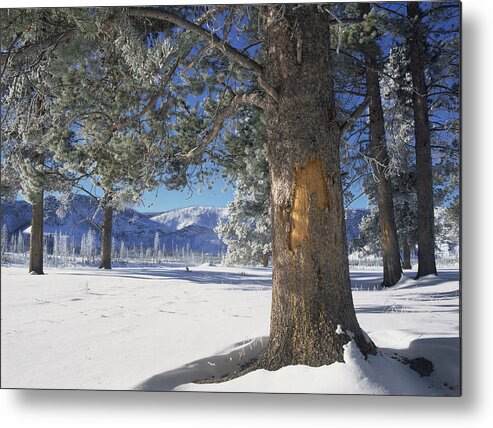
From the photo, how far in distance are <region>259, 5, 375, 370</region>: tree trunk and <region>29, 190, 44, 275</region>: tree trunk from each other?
1.45m

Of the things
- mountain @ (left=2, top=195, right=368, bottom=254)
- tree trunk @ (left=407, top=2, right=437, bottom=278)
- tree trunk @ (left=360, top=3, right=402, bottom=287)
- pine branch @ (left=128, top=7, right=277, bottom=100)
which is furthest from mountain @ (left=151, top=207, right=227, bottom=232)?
tree trunk @ (left=407, top=2, right=437, bottom=278)

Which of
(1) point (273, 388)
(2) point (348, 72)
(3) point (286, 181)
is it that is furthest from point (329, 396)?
(2) point (348, 72)

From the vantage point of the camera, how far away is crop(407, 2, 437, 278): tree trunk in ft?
7.97

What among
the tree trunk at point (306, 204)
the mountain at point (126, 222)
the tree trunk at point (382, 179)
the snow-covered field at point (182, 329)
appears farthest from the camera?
the mountain at point (126, 222)

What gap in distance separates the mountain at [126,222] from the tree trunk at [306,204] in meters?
0.65

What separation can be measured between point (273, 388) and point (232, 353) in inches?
12.7

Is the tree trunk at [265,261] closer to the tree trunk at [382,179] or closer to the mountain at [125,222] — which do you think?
the mountain at [125,222]

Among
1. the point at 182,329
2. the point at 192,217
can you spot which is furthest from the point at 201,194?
the point at 182,329

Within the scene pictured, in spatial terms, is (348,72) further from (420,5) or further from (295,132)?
(295,132)

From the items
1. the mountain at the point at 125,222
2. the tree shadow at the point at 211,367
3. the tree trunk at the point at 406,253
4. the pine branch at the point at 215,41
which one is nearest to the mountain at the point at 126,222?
the mountain at the point at 125,222

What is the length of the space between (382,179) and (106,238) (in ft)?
5.68

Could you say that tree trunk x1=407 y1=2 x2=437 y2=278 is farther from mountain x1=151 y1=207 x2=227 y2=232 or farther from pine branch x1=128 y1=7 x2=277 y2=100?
mountain x1=151 y1=207 x2=227 y2=232

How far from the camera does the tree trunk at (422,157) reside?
2.43 metres

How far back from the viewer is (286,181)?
1.93 m
